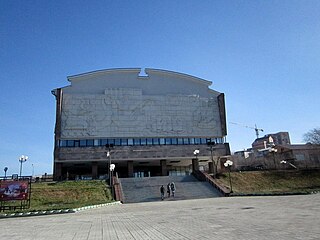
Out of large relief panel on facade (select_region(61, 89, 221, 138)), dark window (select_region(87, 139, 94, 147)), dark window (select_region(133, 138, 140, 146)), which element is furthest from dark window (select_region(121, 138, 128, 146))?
dark window (select_region(87, 139, 94, 147))

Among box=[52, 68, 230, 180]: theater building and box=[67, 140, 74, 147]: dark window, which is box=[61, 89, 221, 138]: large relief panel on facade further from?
box=[67, 140, 74, 147]: dark window

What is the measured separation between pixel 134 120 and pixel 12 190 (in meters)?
26.3

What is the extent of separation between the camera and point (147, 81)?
1950 inches

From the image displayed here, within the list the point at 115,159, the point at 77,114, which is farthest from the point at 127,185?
the point at 77,114

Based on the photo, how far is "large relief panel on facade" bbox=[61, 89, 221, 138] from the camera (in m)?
44.9

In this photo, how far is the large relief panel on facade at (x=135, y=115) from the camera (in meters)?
44.9

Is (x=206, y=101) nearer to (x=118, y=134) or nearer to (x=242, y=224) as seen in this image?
(x=118, y=134)

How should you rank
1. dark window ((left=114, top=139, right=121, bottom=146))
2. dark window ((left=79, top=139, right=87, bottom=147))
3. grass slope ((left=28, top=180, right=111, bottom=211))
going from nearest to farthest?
grass slope ((left=28, top=180, right=111, bottom=211)), dark window ((left=79, top=139, right=87, bottom=147)), dark window ((left=114, top=139, right=121, bottom=146))

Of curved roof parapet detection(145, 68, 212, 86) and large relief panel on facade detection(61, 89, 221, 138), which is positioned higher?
curved roof parapet detection(145, 68, 212, 86)

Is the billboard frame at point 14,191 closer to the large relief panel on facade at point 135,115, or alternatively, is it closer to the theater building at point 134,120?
the theater building at point 134,120

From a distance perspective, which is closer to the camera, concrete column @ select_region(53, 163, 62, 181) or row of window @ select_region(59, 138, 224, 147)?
concrete column @ select_region(53, 163, 62, 181)

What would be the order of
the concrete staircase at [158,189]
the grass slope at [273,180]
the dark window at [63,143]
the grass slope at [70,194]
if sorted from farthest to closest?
the dark window at [63,143] → the grass slope at [273,180] → the concrete staircase at [158,189] → the grass slope at [70,194]

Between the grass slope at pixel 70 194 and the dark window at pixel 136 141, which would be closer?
the grass slope at pixel 70 194

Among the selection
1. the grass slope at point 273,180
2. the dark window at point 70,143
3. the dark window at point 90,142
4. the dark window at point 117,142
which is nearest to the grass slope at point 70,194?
the dark window at point 90,142
